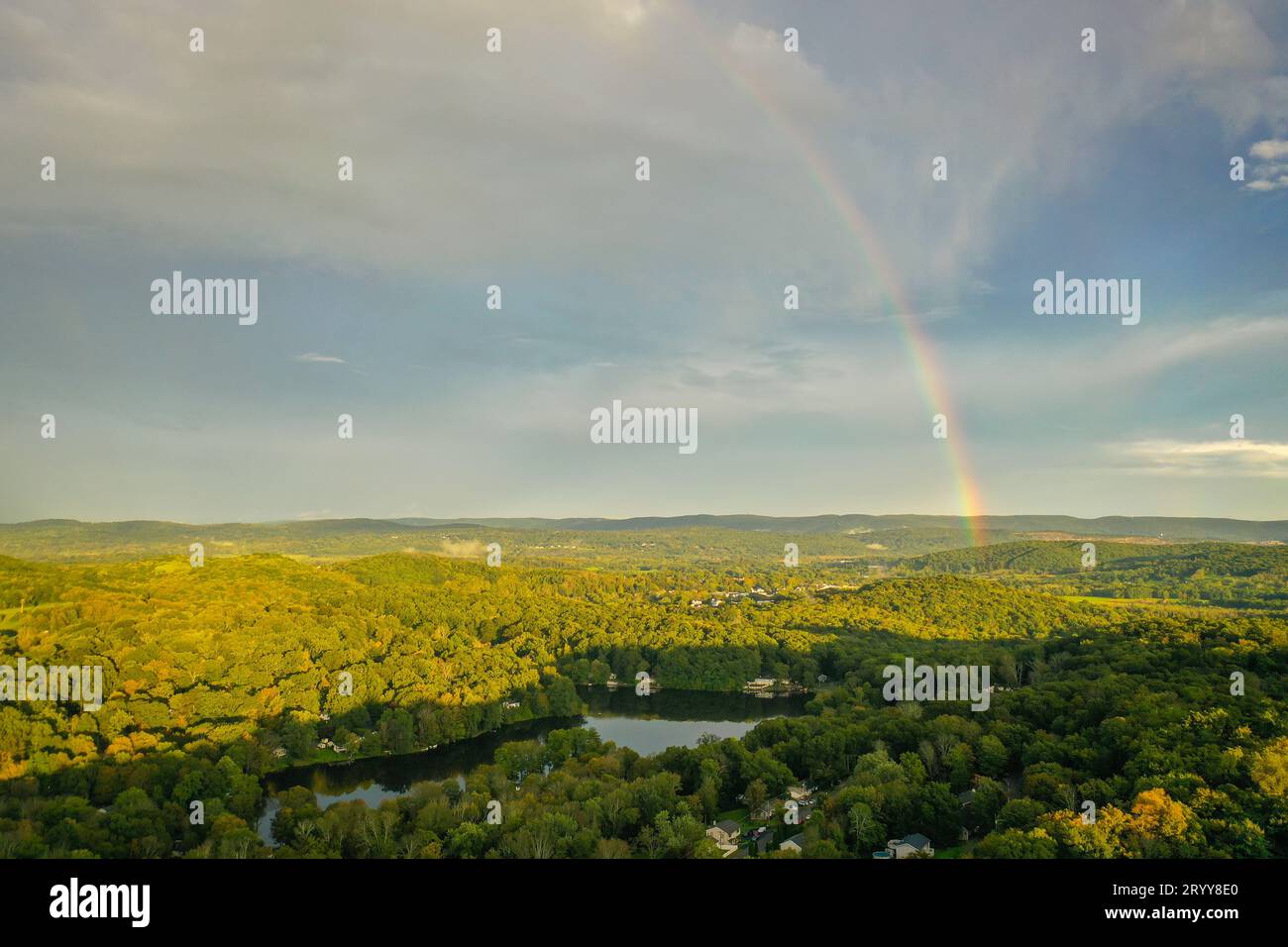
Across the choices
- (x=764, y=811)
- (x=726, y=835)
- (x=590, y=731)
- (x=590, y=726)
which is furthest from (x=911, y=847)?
(x=590, y=726)

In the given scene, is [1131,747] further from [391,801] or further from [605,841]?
[391,801]

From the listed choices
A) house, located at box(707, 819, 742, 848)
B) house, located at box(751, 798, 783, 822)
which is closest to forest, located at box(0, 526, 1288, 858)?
house, located at box(707, 819, 742, 848)

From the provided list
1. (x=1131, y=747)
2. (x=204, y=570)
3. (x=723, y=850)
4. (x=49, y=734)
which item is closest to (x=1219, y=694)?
(x=1131, y=747)

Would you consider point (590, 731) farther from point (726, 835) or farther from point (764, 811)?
point (726, 835)

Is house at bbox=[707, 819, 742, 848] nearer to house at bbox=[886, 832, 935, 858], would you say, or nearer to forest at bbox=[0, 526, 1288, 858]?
forest at bbox=[0, 526, 1288, 858]

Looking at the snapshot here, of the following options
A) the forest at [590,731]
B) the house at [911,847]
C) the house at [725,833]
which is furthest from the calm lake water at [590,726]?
the house at [911,847]

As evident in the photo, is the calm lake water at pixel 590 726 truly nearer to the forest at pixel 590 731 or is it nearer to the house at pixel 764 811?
the forest at pixel 590 731
